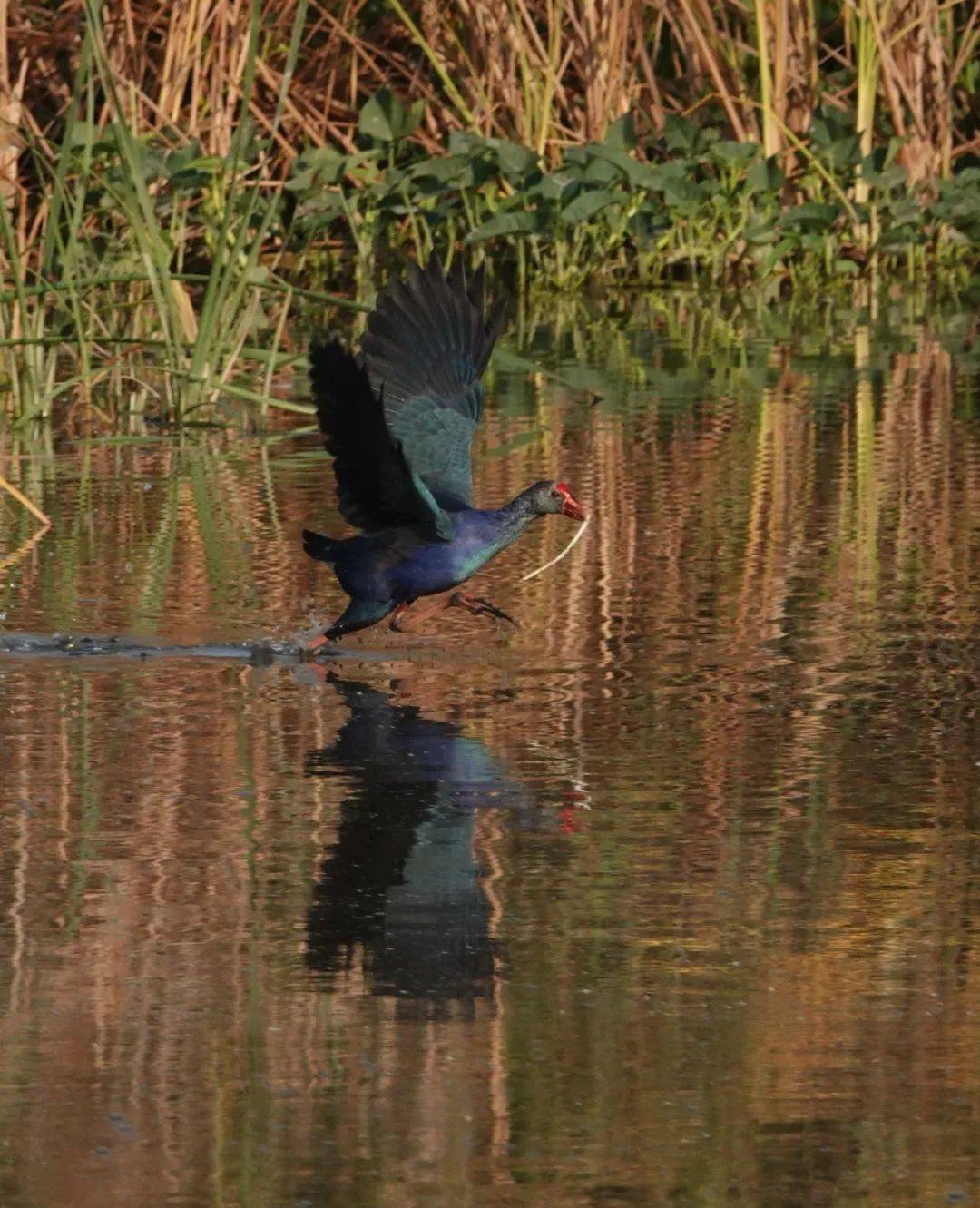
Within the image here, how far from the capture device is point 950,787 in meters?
5.00

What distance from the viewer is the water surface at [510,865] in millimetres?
3359

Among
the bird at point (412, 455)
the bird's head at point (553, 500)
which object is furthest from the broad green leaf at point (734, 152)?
the bird's head at point (553, 500)

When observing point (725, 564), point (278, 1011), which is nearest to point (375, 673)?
point (725, 564)

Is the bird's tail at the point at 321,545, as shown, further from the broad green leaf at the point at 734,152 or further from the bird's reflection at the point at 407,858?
the broad green leaf at the point at 734,152

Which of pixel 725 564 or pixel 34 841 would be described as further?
pixel 725 564

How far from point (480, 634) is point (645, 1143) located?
323 centimetres

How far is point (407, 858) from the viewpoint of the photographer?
4.60m

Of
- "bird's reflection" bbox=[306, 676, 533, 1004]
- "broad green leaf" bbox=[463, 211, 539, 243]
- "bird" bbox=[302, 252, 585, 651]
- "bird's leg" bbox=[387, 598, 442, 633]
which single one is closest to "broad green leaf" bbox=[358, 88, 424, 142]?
"broad green leaf" bbox=[463, 211, 539, 243]

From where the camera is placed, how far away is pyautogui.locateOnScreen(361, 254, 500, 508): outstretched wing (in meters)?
6.85

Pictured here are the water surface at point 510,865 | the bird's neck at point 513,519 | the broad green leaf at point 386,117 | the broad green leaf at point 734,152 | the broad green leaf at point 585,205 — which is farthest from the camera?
the broad green leaf at point 386,117

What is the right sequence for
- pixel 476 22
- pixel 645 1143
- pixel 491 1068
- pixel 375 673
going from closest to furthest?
pixel 645 1143 < pixel 491 1068 < pixel 375 673 < pixel 476 22

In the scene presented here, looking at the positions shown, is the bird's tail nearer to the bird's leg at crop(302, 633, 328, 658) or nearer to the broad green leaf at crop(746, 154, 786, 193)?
the bird's leg at crop(302, 633, 328, 658)

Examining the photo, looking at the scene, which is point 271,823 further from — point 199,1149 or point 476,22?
point 476,22

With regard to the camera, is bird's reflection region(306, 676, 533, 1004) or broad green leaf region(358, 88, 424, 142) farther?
broad green leaf region(358, 88, 424, 142)
